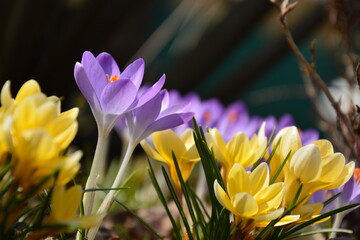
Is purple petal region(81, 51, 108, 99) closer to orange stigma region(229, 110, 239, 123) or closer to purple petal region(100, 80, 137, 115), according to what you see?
purple petal region(100, 80, 137, 115)

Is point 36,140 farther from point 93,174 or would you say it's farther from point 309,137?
point 309,137

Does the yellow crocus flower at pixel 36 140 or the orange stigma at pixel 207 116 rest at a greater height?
the yellow crocus flower at pixel 36 140

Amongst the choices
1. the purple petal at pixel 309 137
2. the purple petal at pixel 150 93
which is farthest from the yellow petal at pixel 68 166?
the purple petal at pixel 309 137

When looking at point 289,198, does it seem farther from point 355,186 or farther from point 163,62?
point 163,62

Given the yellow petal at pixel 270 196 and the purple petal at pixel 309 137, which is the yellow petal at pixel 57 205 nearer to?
the yellow petal at pixel 270 196

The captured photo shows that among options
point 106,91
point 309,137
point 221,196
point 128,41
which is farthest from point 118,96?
point 128,41

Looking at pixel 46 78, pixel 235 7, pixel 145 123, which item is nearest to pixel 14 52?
pixel 46 78
